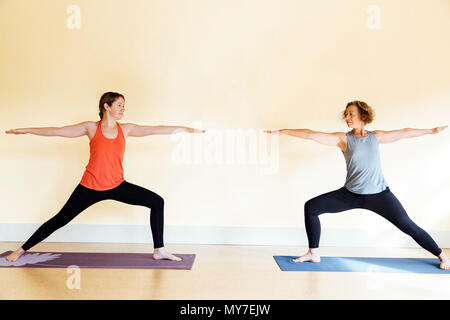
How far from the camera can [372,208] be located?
2475 mm

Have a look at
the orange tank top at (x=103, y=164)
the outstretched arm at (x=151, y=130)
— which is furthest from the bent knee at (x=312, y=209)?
the orange tank top at (x=103, y=164)

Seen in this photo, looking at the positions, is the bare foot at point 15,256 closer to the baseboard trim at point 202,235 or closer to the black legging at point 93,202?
the black legging at point 93,202

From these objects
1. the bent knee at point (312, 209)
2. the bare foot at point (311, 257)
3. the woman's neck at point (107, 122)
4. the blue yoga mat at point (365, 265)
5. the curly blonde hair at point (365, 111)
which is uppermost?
the curly blonde hair at point (365, 111)

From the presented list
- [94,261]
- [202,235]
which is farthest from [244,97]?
[94,261]

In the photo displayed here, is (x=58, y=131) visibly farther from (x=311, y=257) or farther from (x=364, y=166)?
(x=364, y=166)

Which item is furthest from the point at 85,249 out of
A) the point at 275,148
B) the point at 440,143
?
the point at 440,143

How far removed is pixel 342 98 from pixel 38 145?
2838 mm

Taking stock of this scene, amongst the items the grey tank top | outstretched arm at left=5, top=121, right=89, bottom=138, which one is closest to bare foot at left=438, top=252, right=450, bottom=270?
the grey tank top

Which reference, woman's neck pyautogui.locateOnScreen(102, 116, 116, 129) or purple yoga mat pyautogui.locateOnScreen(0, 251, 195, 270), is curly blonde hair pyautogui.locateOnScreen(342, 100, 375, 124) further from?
woman's neck pyautogui.locateOnScreen(102, 116, 116, 129)

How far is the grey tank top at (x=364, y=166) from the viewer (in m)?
2.49

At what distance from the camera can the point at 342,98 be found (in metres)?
3.14

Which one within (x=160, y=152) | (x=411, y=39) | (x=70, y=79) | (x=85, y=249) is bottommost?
(x=85, y=249)

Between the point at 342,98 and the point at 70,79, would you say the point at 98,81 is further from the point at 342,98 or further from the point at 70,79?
the point at 342,98

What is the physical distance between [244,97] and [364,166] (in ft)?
4.05
